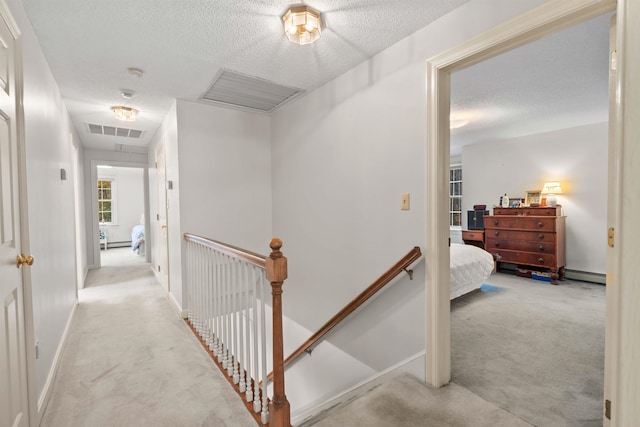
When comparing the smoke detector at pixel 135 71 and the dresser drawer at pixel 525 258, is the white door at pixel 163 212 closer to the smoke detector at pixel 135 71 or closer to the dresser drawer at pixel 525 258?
the smoke detector at pixel 135 71

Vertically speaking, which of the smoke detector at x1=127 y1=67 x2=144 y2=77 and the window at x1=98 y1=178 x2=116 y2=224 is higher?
the smoke detector at x1=127 y1=67 x2=144 y2=77

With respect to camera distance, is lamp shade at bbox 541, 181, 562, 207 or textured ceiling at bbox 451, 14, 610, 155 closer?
textured ceiling at bbox 451, 14, 610, 155

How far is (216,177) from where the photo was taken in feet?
11.3

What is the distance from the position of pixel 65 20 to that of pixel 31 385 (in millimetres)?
2109

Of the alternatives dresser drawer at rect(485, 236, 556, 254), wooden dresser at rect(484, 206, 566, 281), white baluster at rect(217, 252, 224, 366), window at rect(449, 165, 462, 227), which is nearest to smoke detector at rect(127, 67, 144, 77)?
white baluster at rect(217, 252, 224, 366)

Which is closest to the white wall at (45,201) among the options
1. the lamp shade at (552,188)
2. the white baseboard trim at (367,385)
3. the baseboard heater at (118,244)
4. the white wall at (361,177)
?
the white baseboard trim at (367,385)

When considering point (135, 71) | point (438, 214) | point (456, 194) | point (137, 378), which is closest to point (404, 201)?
point (438, 214)

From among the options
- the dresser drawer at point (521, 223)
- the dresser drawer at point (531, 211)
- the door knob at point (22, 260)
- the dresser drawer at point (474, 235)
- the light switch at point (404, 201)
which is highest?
the light switch at point (404, 201)

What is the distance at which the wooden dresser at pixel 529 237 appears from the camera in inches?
175

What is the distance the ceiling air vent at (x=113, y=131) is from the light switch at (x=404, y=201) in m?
4.26

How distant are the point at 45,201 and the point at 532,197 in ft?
20.7

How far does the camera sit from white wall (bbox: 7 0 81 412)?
1.74m

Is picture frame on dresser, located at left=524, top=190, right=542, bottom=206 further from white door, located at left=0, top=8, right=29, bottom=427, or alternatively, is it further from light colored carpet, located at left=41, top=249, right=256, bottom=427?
white door, located at left=0, top=8, right=29, bottom=427

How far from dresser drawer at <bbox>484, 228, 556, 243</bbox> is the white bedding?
1278mm
